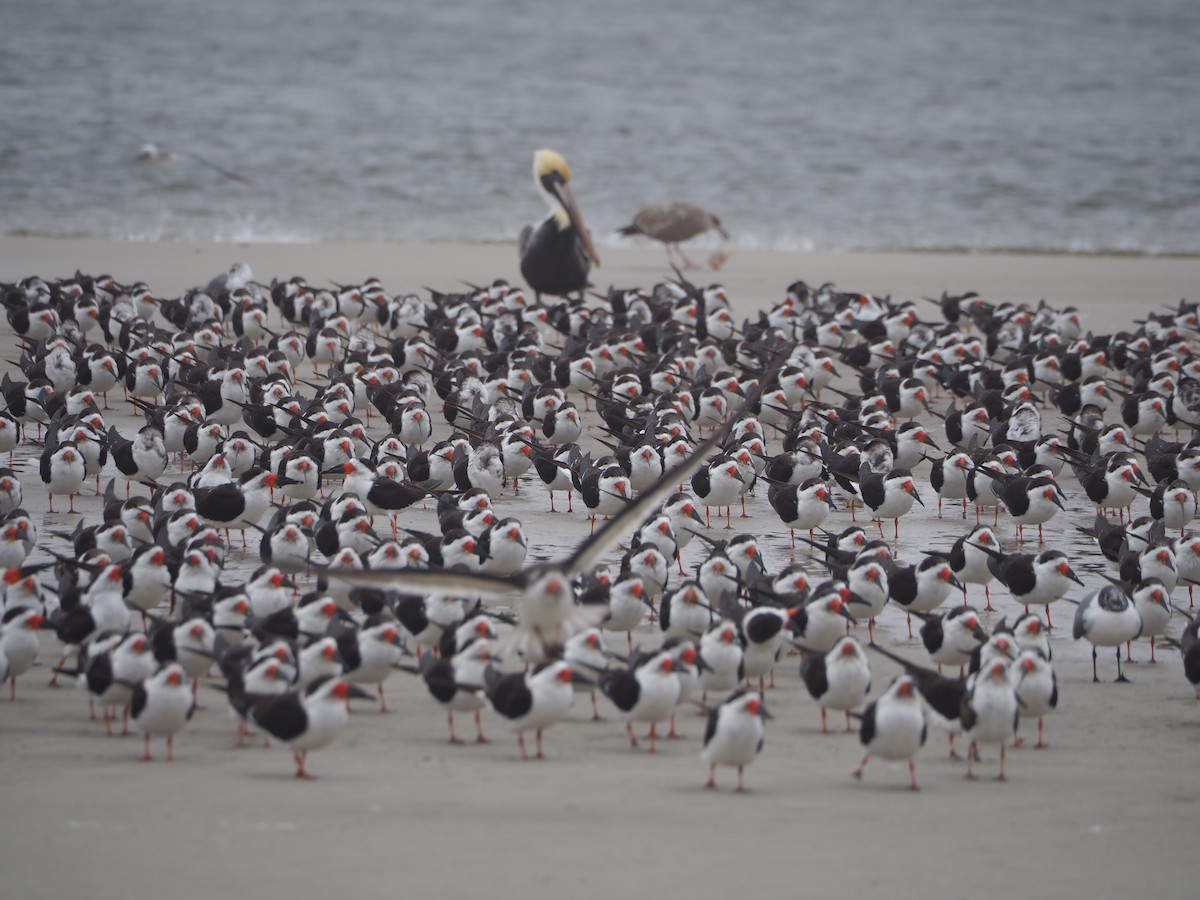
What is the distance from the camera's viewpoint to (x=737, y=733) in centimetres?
643

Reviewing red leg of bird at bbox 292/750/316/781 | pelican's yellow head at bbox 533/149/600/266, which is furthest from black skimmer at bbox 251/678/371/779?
pelican's yellow head at bbox 533/149/600/266

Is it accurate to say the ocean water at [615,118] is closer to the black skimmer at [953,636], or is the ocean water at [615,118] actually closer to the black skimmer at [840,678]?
the black skimmer at [953,636]

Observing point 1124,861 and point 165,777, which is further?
point 165,777

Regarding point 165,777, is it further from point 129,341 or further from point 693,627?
point 129,341

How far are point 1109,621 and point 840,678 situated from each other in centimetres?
155

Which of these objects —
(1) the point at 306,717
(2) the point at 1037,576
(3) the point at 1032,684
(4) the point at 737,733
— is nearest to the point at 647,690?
(4) the point at 737,733

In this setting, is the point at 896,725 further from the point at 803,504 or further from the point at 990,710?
the point at 803,504

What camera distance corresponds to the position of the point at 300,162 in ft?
105

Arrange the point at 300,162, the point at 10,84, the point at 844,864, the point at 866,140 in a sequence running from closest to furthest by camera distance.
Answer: the point at 844,864 → the point at 300,162 → the point at 866,140 → the point at 10,84

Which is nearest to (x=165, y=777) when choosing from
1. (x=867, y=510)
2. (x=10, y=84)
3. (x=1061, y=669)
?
(x=1061, y=669)

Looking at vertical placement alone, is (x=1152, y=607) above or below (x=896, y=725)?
above

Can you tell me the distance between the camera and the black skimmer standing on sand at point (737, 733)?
644cm

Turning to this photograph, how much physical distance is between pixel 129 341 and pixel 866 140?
2467 cm

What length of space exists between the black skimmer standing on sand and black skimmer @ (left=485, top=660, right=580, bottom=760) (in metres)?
0.63
